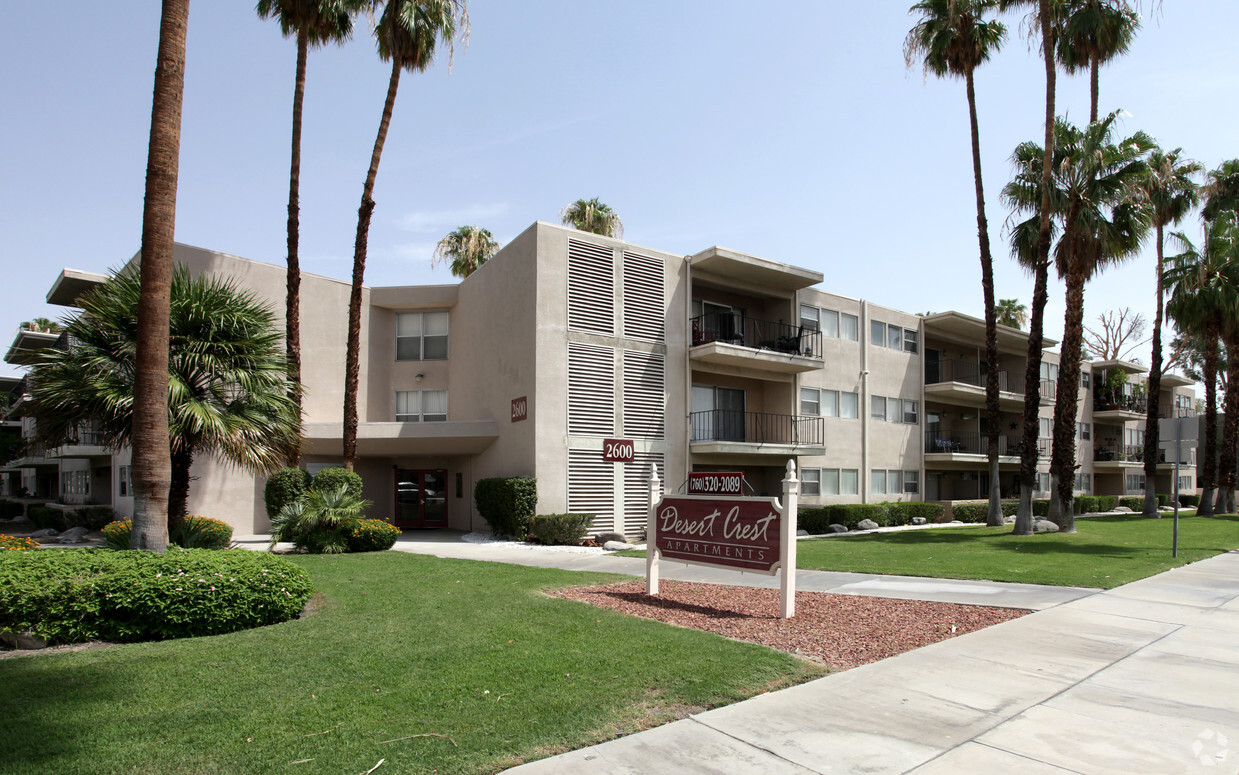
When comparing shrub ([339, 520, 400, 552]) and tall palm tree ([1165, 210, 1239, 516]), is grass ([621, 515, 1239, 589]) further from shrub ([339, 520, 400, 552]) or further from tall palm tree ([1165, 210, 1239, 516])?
tall palm tree ([1165, 210, 1239, 516])

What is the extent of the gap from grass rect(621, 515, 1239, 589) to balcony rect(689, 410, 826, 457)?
3.76m

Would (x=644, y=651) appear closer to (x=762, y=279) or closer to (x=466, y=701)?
(x=466, y=701)

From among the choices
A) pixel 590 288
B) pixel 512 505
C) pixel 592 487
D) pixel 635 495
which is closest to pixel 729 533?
pixel 512 505

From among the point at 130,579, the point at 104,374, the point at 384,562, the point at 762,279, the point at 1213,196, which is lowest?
the point at 384,562

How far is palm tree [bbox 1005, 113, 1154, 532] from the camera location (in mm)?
21984

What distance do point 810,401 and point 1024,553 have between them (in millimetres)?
11481

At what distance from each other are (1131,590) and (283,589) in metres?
11.7

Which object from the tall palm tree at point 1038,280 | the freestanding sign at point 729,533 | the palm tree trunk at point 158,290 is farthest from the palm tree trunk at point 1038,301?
the palm tree trunk at point 158,290

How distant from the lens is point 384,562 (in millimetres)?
14102

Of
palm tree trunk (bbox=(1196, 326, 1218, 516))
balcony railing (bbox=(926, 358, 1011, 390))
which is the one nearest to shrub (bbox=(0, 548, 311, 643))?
balcony railing (bbox=(926, 358, 1011, 390))

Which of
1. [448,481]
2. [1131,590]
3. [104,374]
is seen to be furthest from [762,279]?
[104,374]

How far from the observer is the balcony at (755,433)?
938 inches

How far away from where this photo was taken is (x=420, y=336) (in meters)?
26.5

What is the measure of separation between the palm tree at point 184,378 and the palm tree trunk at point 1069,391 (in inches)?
843
